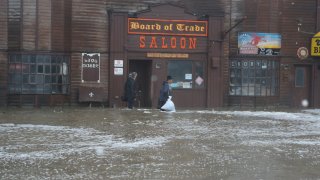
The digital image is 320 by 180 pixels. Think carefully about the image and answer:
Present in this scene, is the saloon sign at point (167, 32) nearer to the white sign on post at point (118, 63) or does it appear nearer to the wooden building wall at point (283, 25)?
the white sign on post at point (118, 63)

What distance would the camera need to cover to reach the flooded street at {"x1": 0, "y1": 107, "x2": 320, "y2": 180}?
8.80 metres

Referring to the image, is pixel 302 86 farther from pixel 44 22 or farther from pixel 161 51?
pixel 44 22

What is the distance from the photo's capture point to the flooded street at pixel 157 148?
8797 millimetres

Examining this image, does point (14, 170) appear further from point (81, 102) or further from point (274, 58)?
point (274, 58)

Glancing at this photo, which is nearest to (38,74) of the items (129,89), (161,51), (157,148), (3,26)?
(3,26)

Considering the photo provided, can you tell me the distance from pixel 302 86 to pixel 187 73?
561cm

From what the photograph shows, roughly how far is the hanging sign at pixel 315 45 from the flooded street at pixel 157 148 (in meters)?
7.92

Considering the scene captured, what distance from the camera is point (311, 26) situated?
2428 cm

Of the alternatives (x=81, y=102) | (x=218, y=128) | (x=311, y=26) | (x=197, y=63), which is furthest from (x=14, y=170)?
(x=311, y=26)

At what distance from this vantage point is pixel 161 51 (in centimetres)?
Answer: 2264

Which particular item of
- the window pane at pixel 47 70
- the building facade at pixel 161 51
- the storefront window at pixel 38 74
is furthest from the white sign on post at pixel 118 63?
the window pane at pixel 47 70

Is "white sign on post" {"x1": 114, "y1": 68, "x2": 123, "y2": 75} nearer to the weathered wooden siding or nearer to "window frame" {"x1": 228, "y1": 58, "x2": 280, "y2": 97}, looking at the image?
the weathered wooden siding

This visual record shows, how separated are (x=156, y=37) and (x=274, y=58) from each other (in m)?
5.62

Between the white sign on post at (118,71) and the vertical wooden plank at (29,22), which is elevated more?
the vertical wooden plank at (29,22)
